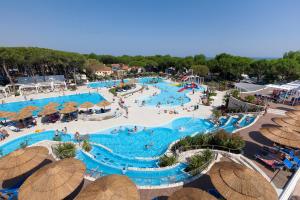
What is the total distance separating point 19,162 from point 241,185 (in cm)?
1103

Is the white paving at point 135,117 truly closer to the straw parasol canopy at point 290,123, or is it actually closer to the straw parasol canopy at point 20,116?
the straw parasol canopy at point 20,116

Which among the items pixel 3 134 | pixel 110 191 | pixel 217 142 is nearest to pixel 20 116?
pixel 3 134

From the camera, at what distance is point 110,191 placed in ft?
21.0

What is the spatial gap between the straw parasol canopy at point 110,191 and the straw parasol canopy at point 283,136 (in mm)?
10275

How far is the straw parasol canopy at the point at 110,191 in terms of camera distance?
6254 mm

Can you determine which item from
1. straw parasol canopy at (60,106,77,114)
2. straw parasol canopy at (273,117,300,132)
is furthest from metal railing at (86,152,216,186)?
straw parasol canopy at (60,106,77,114)

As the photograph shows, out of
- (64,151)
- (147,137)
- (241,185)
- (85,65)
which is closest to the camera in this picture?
(241,185)

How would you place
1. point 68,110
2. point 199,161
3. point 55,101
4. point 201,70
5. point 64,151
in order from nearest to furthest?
point 199,161 → point 64,151 → point 68,110 → point 55,101 → point 201,70

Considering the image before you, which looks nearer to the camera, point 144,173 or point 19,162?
point 19,162

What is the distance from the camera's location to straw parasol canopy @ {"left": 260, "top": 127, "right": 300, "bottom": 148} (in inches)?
418

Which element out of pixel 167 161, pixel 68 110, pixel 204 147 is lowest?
pixel 167 161

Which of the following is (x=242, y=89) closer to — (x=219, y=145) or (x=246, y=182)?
(x=219, y=145)

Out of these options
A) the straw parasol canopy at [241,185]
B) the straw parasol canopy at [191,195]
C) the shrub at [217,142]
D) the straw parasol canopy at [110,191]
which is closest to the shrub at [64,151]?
the straw parasol canopy at [110,191]

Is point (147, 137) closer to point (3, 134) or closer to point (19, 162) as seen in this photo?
point (19, 162)
